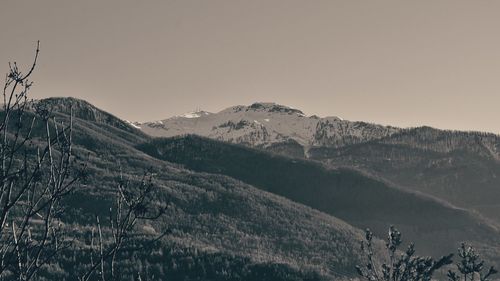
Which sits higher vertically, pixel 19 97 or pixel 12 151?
pixel 19 97

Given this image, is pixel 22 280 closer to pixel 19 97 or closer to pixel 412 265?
pixel 19 97

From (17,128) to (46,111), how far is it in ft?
3.60

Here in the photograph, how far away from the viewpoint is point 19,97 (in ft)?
63.1

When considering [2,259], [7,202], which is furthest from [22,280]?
[7,202]

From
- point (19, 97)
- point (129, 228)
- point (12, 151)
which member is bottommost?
point (129, 228)

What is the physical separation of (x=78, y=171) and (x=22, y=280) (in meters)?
2.86

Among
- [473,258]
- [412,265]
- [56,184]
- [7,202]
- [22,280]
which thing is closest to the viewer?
[7,202]

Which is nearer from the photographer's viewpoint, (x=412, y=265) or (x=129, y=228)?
(x=129, y=228)

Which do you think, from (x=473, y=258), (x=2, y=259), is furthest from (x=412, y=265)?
(x=2, y=259)

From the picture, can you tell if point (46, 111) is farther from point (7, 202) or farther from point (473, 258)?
point (473, 258)

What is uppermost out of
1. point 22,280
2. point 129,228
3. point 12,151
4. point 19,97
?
point 19,97

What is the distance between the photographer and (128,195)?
64.9 feet

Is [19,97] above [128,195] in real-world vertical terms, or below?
above

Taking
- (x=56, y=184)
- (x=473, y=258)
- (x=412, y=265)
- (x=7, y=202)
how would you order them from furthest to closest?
(x=473, y=258), (x=412, y=265), (x=56, y=184), (x=7, y=202)
